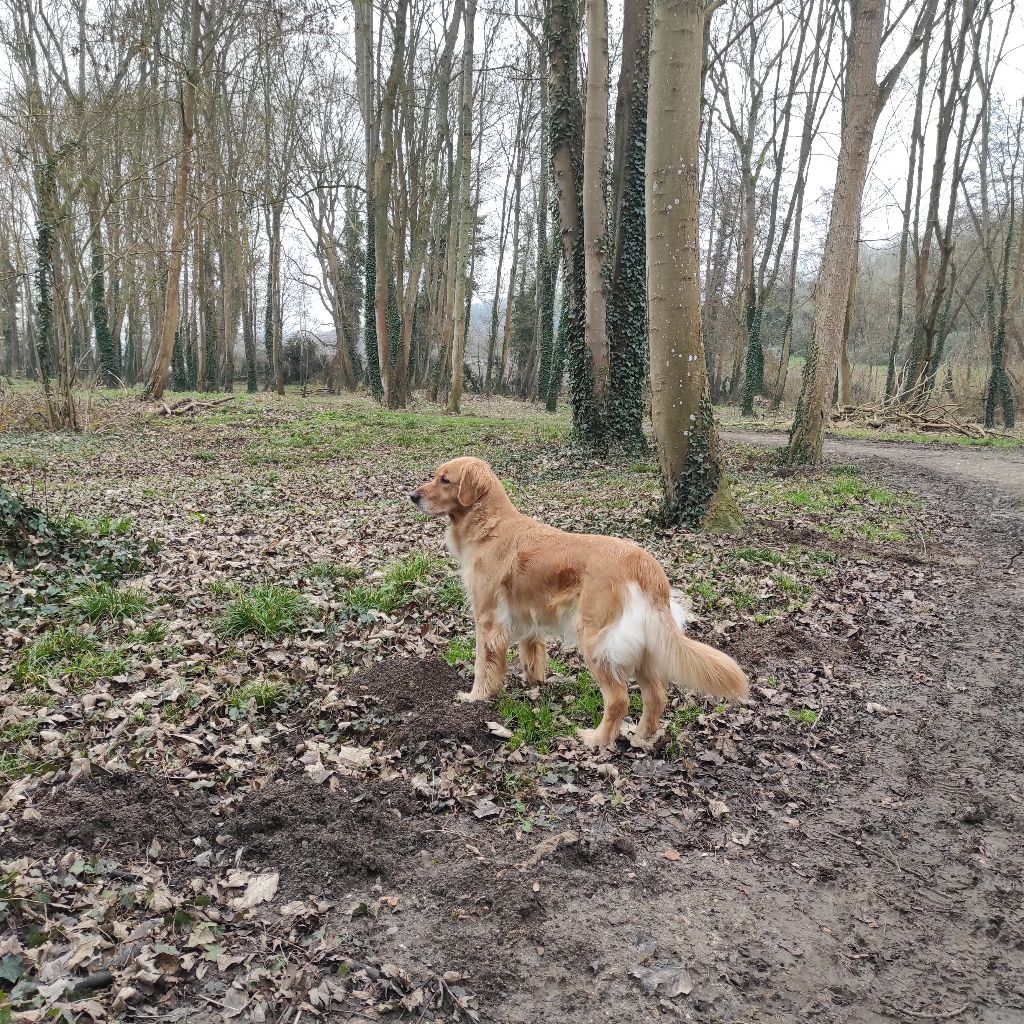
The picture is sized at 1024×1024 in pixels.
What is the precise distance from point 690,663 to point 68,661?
4.56m

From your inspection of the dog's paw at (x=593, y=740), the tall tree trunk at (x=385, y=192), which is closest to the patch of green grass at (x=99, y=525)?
the dog's paw at (x=593, y=740)

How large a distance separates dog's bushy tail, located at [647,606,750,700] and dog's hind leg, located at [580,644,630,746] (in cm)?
25

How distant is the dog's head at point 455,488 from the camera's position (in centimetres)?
508

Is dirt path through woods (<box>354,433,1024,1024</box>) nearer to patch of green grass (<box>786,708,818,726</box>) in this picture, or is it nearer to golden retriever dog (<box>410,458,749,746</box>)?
patch of green grass (<box>786,708,818,726</box>)

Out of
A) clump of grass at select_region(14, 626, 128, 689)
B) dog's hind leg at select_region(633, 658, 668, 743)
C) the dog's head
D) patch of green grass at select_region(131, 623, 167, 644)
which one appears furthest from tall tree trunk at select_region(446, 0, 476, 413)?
dog's hind leg at select_region(633, 658, 668, 743)

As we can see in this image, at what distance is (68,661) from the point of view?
534 cm

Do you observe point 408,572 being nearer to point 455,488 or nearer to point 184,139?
point 455,488

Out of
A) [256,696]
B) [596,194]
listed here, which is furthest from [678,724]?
[596,194]

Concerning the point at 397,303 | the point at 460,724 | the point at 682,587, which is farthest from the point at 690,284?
the point at 397,303

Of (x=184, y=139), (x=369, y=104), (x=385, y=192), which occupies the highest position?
(x=369, y=104)

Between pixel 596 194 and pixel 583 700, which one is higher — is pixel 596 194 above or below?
above

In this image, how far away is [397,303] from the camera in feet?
91.1

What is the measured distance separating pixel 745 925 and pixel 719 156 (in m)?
40.9

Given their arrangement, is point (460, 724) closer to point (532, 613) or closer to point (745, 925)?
point (532, 613)
